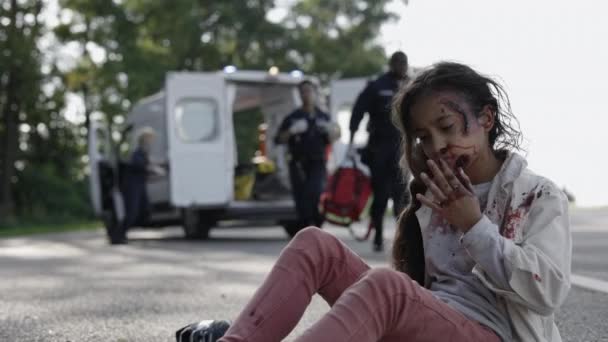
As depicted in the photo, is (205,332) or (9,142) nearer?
(205,332)

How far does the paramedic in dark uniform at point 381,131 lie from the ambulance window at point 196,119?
17.6ft

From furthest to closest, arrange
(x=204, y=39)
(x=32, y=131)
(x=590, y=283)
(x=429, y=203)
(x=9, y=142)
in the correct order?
(x=32, y=131), (x=204, y=39), (x=9, y=142), (x=590, y=283), (x=429, y=203)

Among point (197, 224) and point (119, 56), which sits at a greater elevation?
point (119, 56)

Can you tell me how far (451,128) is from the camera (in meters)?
3.39

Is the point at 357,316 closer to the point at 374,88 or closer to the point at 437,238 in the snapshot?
the point at 437,238

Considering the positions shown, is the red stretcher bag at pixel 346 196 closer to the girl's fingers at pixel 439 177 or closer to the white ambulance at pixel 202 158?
the white ambulance at pixel 202 158

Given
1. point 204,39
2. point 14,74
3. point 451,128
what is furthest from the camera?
point 204,39

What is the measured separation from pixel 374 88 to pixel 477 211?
23.4ft

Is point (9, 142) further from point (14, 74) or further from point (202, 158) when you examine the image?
point (202, 158)

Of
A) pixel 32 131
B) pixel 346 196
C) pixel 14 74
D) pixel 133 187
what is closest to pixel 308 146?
pixel 346 196

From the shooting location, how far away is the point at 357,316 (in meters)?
3.03

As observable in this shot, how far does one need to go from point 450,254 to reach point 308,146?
8.77 meters

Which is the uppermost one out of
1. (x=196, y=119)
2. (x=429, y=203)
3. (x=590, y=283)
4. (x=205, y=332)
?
(x=196, y=119)

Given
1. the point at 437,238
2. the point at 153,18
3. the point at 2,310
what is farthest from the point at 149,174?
the point at 153,18
